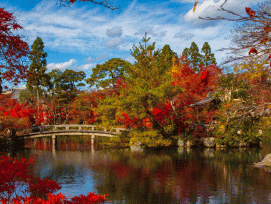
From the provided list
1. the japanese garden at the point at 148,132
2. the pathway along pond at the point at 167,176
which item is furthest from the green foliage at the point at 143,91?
the pathway along pond at the point at 167,176

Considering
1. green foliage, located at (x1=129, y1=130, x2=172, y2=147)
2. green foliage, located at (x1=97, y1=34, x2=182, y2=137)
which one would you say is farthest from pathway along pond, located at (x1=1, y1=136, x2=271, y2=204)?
green foliage, located at (x1=97, y1=34, x2=182, y2=137)

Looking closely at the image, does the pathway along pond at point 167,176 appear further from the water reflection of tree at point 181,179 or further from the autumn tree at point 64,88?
the autumn tree at point 64,88

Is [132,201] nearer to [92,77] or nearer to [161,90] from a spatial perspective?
[161,90]

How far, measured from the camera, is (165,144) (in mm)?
19375

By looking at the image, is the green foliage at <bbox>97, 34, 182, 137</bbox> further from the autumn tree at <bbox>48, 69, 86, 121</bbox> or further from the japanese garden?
the autumn tree at <bbox>48, 69, 86, 121</bbox>

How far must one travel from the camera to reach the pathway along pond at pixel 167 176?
8.56 meters

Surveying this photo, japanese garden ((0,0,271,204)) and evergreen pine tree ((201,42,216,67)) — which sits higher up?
evergreen pine tree ((201,42,216,67))

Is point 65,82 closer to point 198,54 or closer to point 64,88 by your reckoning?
point 64,88

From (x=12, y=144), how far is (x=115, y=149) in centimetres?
838

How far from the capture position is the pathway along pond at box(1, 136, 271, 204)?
8.56 meters

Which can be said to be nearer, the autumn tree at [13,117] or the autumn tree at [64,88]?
the autumn tree at [13,117]

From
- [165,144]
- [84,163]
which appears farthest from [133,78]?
[84,163]

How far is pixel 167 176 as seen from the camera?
11.3m

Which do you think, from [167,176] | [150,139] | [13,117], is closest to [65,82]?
[13,117]
